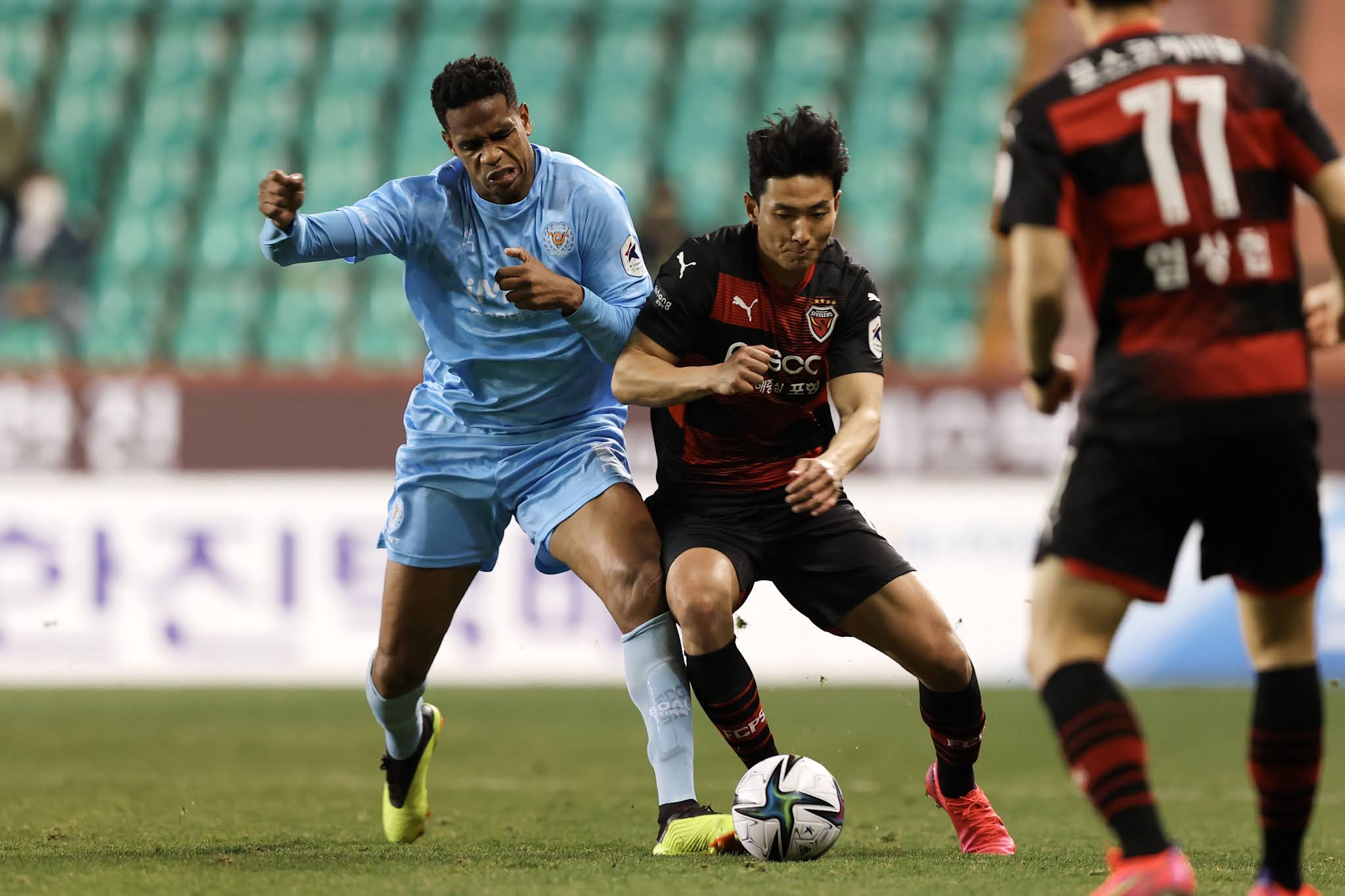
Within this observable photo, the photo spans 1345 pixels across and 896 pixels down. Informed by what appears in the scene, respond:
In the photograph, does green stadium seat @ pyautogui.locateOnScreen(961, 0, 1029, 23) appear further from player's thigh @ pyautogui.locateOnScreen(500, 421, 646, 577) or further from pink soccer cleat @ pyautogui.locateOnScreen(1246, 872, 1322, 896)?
pink soccer cleat @ pyautogui.locateOnScreen(1246, 872, 1322, 896)

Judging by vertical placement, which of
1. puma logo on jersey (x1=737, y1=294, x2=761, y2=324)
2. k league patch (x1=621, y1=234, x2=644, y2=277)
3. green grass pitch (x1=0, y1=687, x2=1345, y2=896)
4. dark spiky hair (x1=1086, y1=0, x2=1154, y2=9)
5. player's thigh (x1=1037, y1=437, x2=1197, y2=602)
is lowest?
green grass pitch (x1=0, y1=687, x2=1345, y2=896)

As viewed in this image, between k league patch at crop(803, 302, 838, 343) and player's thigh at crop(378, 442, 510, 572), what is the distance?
3.29 feet

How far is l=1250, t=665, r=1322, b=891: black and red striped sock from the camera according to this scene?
3.57 metres

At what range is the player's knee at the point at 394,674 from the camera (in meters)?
5.23

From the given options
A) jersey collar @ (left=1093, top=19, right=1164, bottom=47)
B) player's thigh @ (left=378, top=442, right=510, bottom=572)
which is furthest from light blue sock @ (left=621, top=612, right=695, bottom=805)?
jersey collar @ (left=1093, top=19, right=1164, bottom=47)

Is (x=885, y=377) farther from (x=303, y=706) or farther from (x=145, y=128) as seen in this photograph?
(x=145, y=128)

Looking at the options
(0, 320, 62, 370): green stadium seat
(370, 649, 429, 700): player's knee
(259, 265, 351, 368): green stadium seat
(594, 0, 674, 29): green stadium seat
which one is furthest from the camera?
(594, 0, 674, 29): green stadium seat

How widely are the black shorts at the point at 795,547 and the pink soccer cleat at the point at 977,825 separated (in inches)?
23.1

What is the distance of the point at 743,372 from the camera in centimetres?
446

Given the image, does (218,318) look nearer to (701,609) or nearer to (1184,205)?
(701,609)

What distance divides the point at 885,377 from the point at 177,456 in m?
4.24

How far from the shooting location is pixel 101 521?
10422 millimetres

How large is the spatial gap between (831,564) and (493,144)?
148 cm

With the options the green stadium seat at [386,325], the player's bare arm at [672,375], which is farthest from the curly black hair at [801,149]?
the green stadium seat at [386,325]
